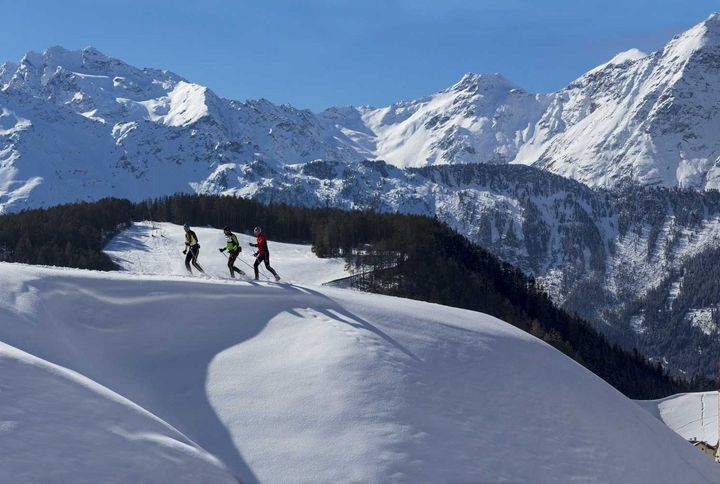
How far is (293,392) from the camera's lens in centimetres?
2575

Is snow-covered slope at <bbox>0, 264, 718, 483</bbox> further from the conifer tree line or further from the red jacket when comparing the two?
the conifer tree line

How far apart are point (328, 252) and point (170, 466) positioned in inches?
5138

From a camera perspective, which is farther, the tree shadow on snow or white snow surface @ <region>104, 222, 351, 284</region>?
white snow surface @ <region>104, 222, 351, 284</region>

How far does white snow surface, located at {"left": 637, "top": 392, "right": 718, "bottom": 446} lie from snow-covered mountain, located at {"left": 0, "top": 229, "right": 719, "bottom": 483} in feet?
105

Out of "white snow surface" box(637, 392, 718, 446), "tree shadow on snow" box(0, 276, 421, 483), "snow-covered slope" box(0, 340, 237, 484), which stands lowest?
"white snow surface" box(637, 392, 718, 446)

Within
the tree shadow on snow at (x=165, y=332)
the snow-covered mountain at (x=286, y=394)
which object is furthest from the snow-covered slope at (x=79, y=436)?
the tree shadow on snow at (x=165, y=332)

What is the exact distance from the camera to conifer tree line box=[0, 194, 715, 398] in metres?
136

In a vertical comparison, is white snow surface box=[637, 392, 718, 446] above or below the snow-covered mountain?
below

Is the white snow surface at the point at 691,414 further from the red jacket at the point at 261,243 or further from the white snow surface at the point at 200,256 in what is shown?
the white snow surface at the point at 200,256

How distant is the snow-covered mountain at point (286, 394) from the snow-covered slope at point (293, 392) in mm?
53

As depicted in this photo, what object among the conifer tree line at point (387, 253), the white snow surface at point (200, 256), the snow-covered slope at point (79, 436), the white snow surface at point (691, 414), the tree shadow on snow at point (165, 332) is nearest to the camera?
the snow-covered slope at point (79, 436)

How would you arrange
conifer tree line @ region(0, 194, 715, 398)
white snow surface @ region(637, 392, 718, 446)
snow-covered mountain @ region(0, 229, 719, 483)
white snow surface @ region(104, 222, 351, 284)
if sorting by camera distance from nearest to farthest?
1. snow-covered mountain @ region(0, 229, 719, 483)
2. white snow surface @ region(637, 392, 718, 446)
3. white snow surface @ region(104, 222, 351, 284)
4. conifer tree line @ region(0, 194, 715, 398)

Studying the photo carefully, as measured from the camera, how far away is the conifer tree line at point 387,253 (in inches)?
5335

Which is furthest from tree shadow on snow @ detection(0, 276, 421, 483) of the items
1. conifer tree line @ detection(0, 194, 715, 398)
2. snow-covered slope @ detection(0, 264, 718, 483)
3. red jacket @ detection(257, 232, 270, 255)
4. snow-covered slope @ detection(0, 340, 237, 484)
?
conifer tree line @ detection(0, 194, 715, 398)
